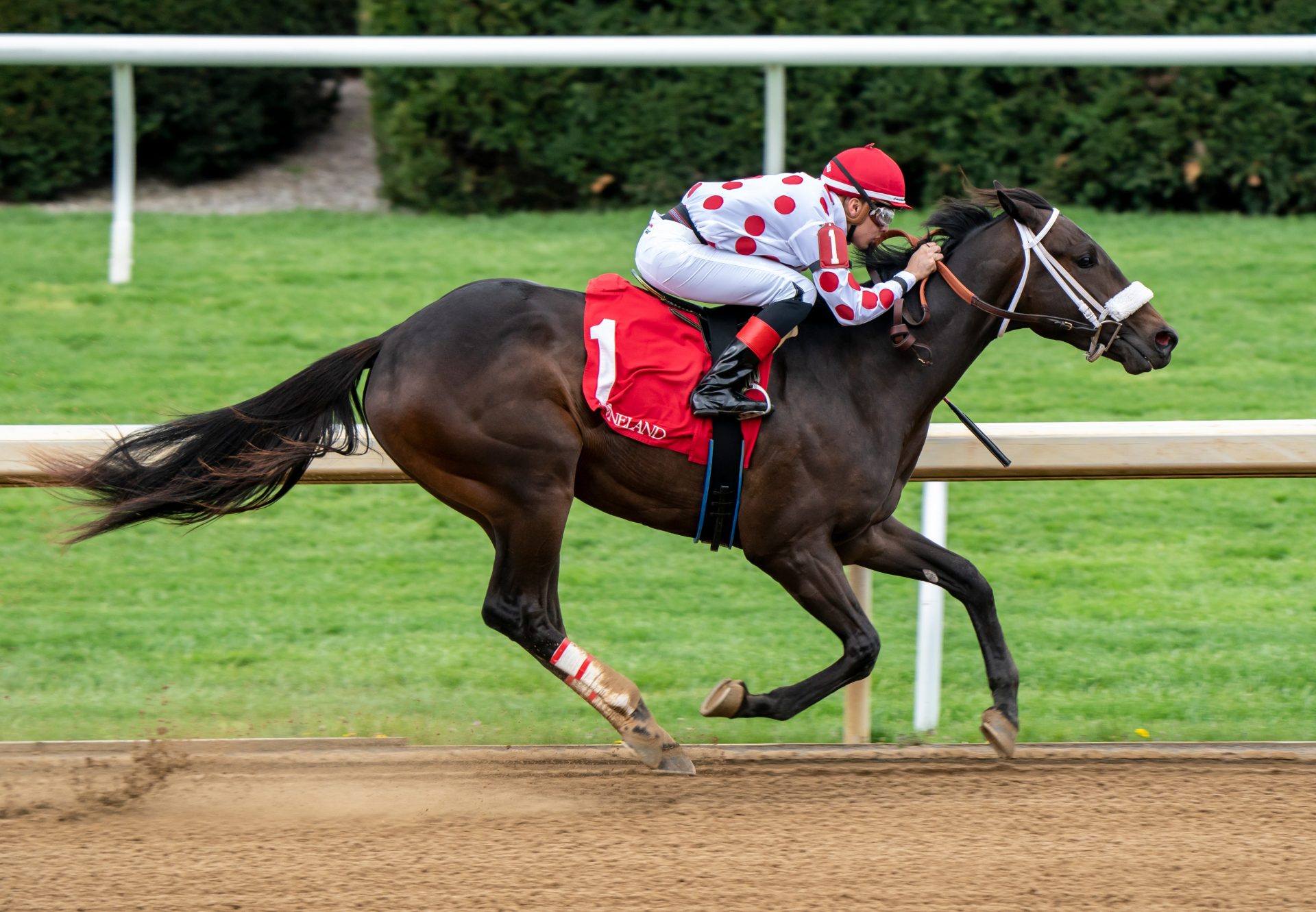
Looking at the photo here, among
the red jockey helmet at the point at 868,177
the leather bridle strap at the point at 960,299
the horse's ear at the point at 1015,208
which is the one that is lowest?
the leather bridle strap at the point at 960,299

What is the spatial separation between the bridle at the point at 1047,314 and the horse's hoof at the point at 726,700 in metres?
1.05

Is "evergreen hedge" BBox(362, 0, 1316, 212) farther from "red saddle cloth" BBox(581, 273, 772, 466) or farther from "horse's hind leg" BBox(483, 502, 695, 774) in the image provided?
"horse's hind leg" BBox(483, 502, 695, 774)

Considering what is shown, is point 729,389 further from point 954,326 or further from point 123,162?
point 123,162

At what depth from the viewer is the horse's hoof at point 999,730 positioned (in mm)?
4254

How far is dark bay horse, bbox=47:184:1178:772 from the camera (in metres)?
4.04

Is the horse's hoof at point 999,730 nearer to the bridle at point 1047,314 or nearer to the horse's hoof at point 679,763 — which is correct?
the horse's hoof at point 679,763

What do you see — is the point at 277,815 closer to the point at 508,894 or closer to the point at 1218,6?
the point at 508,894

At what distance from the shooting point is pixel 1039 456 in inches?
179

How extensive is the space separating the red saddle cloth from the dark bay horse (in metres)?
0.06

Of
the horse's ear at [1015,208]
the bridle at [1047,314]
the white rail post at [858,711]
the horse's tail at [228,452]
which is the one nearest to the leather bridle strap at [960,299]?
the bridle at [1047,314]

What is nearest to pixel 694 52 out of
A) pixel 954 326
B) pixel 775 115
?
pixel 775 115

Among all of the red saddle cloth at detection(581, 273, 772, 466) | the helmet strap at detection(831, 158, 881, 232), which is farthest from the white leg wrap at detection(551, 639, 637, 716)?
the helmet strap at detection(831, 158, 881, 232)

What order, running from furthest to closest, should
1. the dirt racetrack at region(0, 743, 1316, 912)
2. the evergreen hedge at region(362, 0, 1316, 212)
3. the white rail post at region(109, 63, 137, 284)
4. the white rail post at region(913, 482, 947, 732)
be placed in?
the evergreen hedge at region(362, 0, 1316, 212), the white rail post at region(109, 63, 137, 284), the white rail post at region(913, 482, 947, 732), the dirt racetrack at region(0, 743, 1316, 912)

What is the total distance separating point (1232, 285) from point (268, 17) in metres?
5.52
